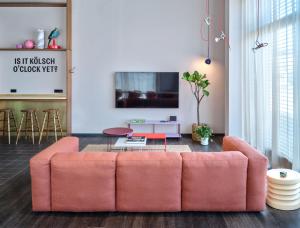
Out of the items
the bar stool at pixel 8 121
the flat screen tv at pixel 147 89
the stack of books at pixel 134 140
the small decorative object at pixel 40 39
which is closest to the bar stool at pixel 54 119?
the bar stool at pixel 8 121

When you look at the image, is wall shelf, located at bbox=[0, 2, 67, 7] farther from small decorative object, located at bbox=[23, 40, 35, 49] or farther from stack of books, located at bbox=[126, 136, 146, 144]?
stack of books, located at bbox=[126, 136, 146, 144]

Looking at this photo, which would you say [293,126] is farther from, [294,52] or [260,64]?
[260,64]

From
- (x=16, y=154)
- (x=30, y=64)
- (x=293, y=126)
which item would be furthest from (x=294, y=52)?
(x=30, y=64)

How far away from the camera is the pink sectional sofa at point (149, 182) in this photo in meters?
2.70

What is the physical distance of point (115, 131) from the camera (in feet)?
17.4

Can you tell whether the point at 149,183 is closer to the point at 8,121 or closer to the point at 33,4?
the point at 8,121

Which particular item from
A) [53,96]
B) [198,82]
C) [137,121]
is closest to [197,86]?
[198,82]

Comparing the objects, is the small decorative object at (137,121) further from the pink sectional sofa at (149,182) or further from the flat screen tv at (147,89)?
the pink sectional sofa at (149,182)

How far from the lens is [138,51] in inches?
271

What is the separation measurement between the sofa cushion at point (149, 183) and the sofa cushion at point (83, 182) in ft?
0.32

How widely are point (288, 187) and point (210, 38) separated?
15.4 feet

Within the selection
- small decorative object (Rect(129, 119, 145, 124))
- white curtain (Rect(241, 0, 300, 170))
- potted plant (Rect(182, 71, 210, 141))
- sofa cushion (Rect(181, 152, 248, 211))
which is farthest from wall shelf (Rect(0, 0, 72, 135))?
sofa cushion (Rect(181, 152, 248, 211))

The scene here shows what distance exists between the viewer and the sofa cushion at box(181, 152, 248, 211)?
8.82 feet

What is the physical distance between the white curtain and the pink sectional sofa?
4.46 ft
